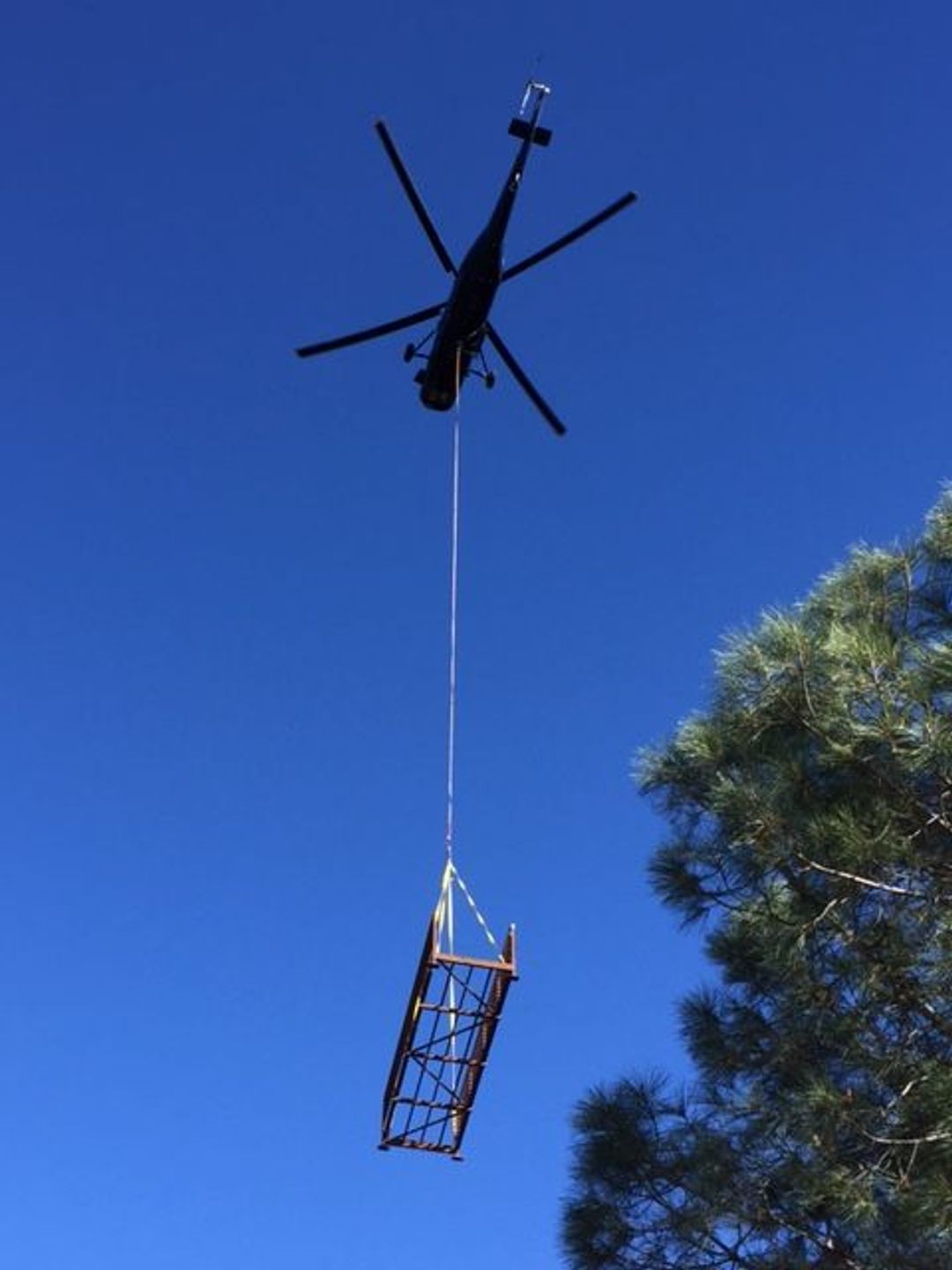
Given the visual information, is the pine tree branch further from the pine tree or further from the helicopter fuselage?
the helicopter fuselage

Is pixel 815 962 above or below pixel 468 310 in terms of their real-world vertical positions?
below

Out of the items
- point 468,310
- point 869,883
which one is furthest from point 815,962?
point 468,310

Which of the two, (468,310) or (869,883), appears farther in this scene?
(468,310)

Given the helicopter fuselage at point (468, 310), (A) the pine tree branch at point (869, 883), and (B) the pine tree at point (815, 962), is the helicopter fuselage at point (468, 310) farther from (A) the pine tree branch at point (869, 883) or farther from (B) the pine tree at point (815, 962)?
(A) the pine tree branch at point (869, 883)

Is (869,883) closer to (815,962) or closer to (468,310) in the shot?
(815,962)

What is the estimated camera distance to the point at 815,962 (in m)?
7.62

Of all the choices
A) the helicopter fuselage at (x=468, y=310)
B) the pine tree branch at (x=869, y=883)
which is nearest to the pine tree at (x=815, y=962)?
the pine tree branch at (x=869, y=883)

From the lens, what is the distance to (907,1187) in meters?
6.80

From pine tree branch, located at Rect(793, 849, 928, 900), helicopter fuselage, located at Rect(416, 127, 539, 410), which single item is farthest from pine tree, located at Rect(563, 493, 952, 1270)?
helicopter fuselage, located at Rect(416, 127, 539, 410)

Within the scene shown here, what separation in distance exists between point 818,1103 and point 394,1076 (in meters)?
1.93

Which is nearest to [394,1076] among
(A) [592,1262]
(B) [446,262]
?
(A) [592,1262]

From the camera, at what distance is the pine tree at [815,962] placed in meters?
7.20

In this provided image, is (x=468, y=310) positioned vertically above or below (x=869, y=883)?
above

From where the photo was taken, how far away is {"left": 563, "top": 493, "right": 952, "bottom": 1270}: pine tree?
7.20m
